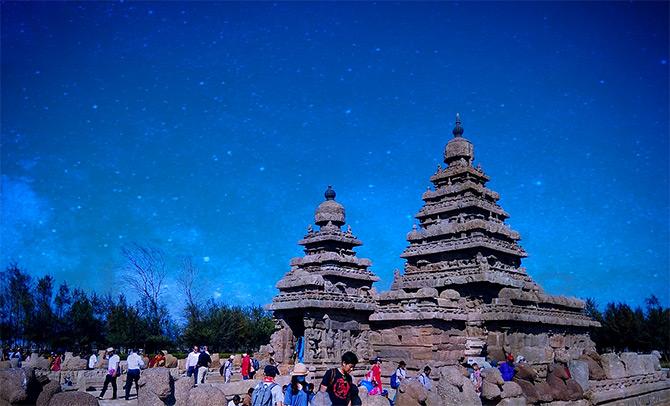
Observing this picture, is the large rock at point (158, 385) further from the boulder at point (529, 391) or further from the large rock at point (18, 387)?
the boulder at point (529, 391)

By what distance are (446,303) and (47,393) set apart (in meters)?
17.3

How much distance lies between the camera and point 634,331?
48.0 meters

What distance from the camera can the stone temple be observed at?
21.6 meters

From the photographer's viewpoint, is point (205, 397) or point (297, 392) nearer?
point (297, 392)

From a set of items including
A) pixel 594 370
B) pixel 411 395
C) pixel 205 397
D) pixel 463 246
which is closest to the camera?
pixel 205 397

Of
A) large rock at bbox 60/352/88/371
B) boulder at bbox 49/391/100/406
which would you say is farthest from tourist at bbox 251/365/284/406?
large rock at bbox 60/352/88/371

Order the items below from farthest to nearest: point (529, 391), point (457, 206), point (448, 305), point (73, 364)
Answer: point (457, 206) < point (73, 364) < point (448, 305) < point (529, 391)

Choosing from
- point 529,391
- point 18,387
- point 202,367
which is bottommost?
point 529,391

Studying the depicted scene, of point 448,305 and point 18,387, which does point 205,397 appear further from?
point 448,305

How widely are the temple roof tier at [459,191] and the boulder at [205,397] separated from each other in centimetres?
2347

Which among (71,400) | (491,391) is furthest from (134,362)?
(491,391)

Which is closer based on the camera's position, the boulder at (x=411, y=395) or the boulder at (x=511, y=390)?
the boulder at (x=411, y=395)

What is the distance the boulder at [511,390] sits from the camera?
1182 centimetres

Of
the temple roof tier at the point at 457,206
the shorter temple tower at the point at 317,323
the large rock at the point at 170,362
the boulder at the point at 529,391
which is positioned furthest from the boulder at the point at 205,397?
the temple roof tier at the point at 457,206
